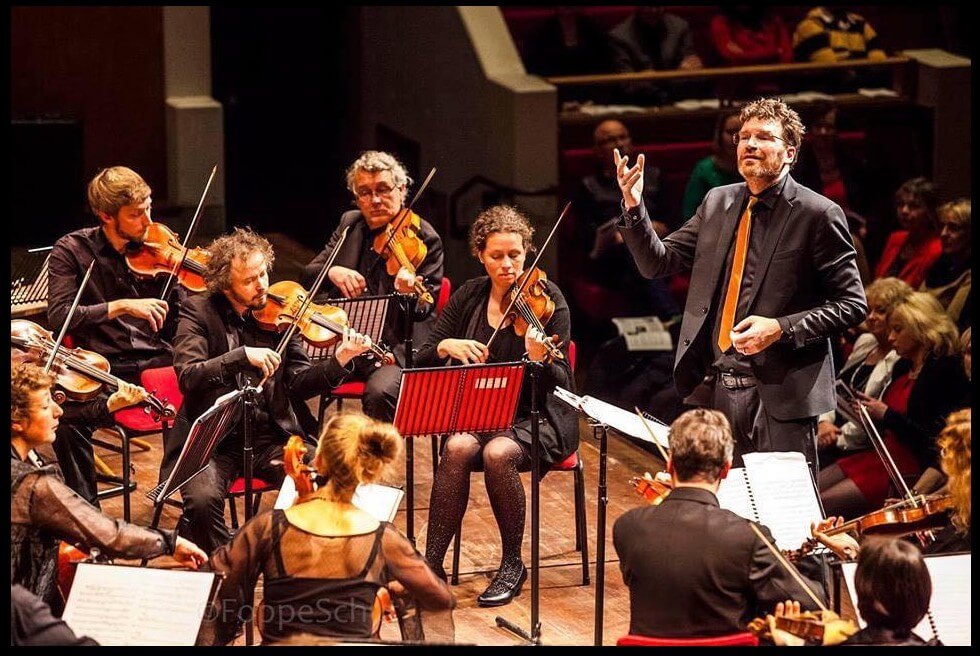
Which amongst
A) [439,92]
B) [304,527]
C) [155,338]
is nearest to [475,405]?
[304,527]

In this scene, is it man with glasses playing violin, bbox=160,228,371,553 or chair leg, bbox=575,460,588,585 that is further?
chair leg, bbox=575,460,588,585

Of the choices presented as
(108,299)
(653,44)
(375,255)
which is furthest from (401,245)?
(653,44)

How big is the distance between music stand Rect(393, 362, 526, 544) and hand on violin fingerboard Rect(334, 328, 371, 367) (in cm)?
38

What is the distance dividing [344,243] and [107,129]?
4782 millimetres

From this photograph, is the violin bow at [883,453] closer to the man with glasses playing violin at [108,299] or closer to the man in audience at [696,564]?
the man in audience at [696,564]

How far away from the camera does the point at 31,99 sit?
9484 millimetres

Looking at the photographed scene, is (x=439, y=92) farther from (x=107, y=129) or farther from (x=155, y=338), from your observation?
(x=155, y=338)

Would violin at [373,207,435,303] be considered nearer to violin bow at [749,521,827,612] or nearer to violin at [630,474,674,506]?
violin at [630,474,674,506]

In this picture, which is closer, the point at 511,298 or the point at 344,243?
the point at 511,298

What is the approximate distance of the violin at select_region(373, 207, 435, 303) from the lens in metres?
5.21

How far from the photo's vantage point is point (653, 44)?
827 cm

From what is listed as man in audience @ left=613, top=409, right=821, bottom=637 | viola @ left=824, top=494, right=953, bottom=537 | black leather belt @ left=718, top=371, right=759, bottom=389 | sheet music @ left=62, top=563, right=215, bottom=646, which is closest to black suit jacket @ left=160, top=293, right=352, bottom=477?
sheet music @ left=62, top=563, right=215, bottom=646

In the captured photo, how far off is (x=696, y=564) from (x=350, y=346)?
5.25ft

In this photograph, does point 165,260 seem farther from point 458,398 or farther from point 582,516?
point 582,516
